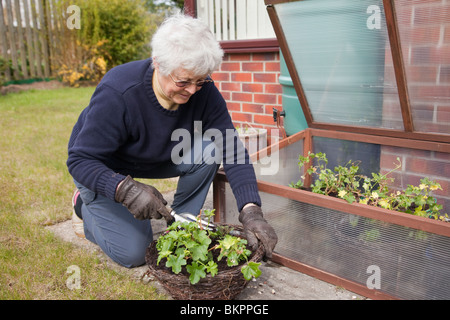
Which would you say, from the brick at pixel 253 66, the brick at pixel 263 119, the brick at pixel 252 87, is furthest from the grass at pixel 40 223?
the brick at pixel 253 66

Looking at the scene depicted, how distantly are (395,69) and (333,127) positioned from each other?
2.03 feet

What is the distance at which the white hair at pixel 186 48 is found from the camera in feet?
5.80

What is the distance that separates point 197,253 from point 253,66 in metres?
2.76

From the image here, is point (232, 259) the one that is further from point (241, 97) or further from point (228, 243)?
point (241, 97)

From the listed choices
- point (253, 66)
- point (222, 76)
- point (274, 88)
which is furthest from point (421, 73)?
point (222, 76)

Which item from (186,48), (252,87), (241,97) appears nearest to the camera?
(186,48)

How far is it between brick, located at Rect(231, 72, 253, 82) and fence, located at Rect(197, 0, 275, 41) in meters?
0.39

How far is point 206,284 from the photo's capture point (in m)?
1.70

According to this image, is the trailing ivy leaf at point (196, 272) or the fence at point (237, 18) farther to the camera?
the fence at point (237, 18)

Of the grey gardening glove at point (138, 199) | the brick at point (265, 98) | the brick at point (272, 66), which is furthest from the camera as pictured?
the brick at point (265, 98)

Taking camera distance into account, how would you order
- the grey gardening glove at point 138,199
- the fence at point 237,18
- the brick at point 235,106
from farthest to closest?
1. the brick at point 235,106
2. the fence at point 237,18
3. the grey gardening glove at point 138,199

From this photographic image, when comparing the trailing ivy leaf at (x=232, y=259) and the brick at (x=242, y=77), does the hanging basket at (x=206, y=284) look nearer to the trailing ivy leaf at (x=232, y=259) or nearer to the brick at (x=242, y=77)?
the trailing ivy leaf at (x=232, y=259)

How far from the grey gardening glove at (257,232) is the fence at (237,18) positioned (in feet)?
8.48

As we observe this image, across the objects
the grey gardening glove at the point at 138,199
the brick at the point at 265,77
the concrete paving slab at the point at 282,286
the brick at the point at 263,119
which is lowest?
the concrete paving slab at the point at 282,286
